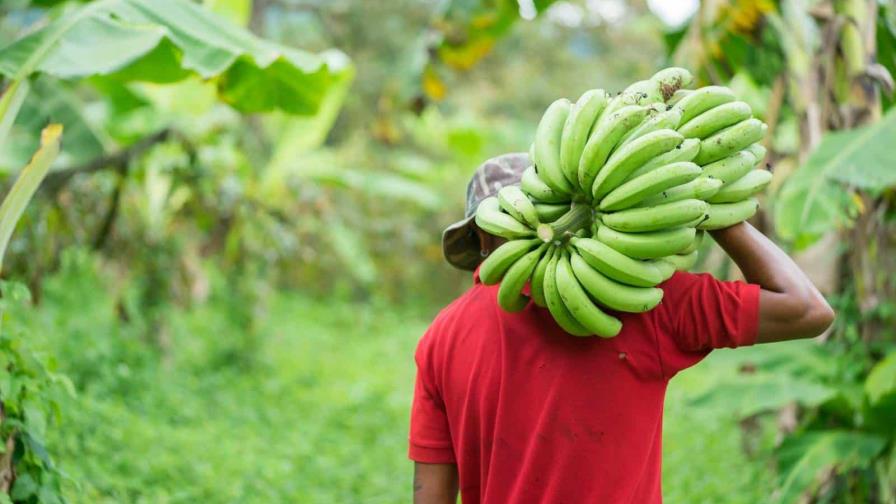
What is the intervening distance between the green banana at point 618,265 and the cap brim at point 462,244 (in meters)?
0.43

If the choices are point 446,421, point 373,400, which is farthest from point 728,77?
point 373,400

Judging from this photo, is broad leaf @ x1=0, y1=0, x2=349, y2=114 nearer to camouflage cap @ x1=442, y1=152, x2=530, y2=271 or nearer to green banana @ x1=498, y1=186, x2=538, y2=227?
camouflage cap @ x1=442, y1=152, x2=530, y2=271

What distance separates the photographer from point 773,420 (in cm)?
716

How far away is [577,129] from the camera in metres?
1.96

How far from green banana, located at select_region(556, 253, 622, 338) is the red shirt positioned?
0.11 metres

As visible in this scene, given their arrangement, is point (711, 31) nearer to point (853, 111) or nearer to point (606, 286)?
point (853, 111)

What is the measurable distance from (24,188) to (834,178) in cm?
273

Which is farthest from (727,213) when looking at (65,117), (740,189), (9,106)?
(65,117)

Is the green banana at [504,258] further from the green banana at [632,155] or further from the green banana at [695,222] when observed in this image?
the green banana at [695,222]

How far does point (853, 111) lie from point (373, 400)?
14.0 feet

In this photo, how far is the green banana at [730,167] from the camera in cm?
198

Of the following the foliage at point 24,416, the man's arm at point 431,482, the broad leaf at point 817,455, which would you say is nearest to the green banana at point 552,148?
the man's arm at point 431,482

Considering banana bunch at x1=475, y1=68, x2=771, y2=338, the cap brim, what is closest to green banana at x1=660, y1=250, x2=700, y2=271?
banana bunch at x1=475, y1=68, x2=771, y2=338

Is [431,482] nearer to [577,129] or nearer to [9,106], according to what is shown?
[577,129]
